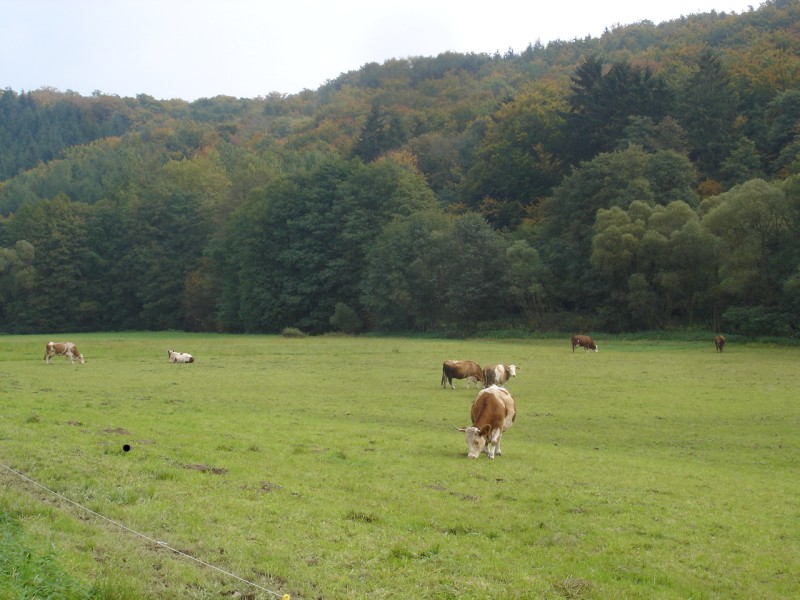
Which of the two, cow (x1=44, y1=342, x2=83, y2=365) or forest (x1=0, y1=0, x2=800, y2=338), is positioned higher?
forest (x1=0, y1=0, x2=800, y2=338)

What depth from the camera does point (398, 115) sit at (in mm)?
120125

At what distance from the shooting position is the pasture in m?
7.96

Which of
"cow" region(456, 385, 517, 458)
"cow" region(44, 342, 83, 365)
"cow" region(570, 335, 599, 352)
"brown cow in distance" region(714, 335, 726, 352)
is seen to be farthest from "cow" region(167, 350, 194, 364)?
"brown cow in distance" region(714, 335, 726, 352)

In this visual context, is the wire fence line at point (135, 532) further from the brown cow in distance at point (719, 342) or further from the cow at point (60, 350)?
the brown cow in distance at point (719, 342)

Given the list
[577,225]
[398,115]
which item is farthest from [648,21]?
[577,225]

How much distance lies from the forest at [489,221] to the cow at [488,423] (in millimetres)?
38845

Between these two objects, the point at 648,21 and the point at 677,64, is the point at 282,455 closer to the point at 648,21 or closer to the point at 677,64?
the point at 677,64

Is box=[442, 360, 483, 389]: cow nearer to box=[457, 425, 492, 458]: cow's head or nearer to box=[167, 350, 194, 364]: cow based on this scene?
box=[457, 425, 492, 458]: cow's head

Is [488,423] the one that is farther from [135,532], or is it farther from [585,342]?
[585,342]

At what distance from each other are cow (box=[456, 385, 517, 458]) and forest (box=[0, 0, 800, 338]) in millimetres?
38845

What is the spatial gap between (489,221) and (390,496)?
249 ft

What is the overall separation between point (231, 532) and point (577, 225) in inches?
2480

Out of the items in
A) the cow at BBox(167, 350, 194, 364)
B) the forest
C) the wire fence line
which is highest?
the forest

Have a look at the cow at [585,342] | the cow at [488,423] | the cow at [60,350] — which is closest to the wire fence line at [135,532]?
the cow at [488,423]
